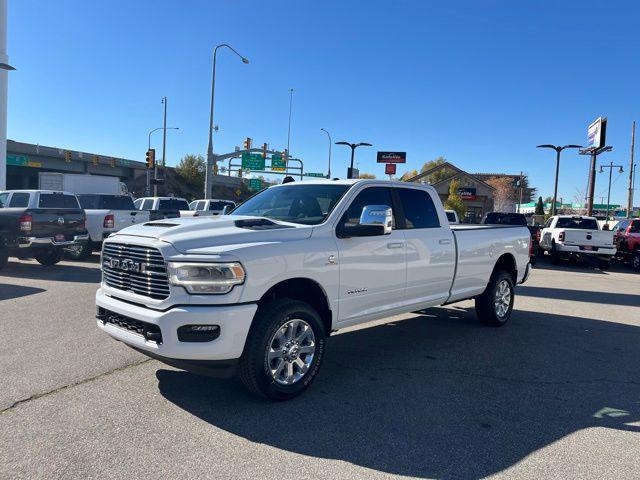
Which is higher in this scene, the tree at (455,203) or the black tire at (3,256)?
the tree at (455,203)

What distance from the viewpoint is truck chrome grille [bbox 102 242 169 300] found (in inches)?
155

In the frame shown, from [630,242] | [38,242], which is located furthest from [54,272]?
[630,242]

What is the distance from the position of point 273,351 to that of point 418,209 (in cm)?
275

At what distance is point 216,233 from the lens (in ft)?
13.7

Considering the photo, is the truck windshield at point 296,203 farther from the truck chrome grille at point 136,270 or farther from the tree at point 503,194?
the tree at point 503,194

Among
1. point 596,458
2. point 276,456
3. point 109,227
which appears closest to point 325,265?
point 276,456

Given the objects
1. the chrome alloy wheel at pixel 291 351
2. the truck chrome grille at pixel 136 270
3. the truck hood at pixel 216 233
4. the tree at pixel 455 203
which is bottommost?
the chrome alloy wheel at pixel 291 351

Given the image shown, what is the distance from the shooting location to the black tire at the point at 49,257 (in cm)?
1294

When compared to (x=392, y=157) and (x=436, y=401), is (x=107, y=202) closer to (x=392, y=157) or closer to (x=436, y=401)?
(x=436, y=401)

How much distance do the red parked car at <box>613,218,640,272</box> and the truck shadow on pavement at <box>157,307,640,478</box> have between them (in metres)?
14.6

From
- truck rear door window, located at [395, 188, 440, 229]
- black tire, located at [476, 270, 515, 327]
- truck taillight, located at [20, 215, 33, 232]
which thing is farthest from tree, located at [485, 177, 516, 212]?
truck rear door window, located at [395, 188, 440, 229]

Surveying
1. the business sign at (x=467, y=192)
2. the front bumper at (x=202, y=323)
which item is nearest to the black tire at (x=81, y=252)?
the front bumper at (x=202, y=323)

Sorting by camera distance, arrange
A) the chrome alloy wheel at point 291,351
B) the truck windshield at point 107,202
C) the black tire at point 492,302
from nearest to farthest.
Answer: the chrome alloy wheel at point 291,351 → the black tire at point 492,302 → the truck windshield at point 107,202

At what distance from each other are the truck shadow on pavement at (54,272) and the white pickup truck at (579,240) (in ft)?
50.8
